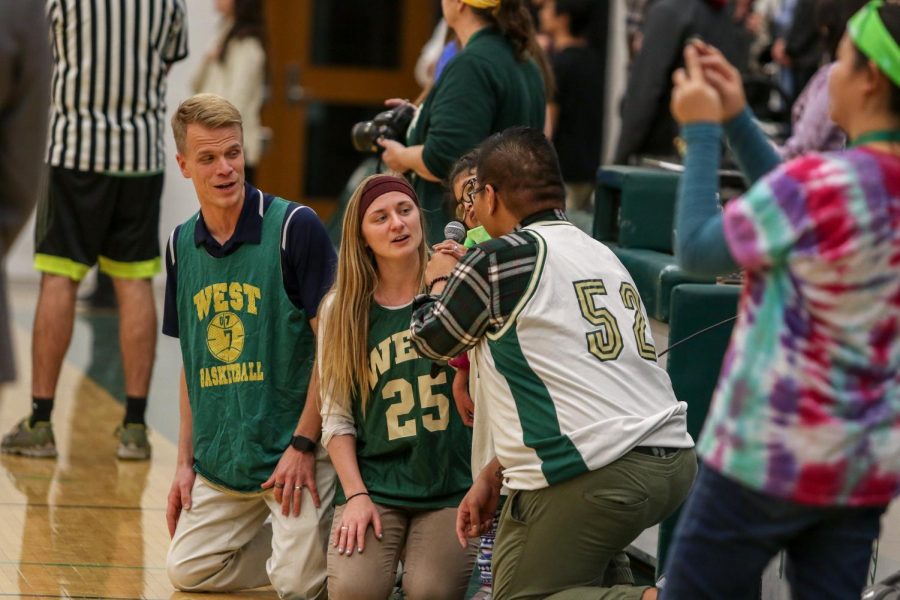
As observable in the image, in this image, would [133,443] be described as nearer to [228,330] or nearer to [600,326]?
[228,330]

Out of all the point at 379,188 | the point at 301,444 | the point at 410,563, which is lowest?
the point at 410,563

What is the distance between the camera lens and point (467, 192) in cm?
368

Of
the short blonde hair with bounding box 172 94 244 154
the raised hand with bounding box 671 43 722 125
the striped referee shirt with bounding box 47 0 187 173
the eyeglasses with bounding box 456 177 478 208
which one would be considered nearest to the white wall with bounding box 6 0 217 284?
the striped referee shirt with bounding box 47 0 187 173

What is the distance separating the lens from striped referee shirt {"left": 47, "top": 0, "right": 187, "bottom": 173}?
5.23 m

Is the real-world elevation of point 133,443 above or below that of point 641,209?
below

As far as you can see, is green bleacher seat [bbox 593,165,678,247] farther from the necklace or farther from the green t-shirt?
the necklace

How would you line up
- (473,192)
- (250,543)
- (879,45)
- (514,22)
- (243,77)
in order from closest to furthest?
(879,45), (473,192), (250,543), (514,22), (243,77)

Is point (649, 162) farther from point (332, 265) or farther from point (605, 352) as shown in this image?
point (605, 352)

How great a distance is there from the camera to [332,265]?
3.86 meters

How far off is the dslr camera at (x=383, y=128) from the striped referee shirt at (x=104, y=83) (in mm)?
1041

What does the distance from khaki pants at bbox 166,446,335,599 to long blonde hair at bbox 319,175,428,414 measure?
0.85 ft

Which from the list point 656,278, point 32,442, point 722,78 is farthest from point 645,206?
point 32,442

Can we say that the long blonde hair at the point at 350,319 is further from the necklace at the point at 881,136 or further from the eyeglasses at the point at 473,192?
the necklace at the point at 881,136

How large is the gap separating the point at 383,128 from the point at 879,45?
105 inches
